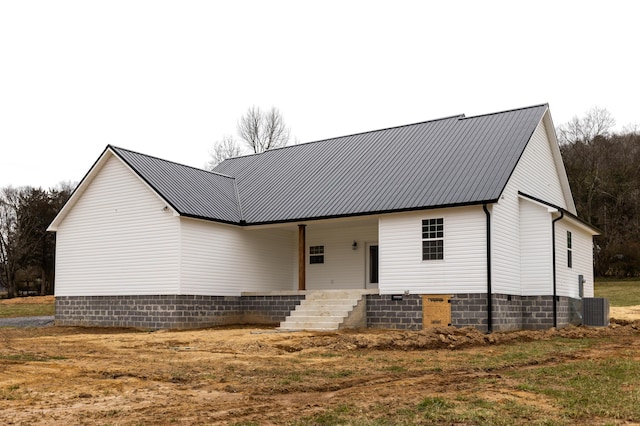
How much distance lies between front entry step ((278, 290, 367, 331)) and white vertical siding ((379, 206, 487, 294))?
3.31 feet

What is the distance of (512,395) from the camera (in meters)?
9.00

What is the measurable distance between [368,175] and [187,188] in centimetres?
633

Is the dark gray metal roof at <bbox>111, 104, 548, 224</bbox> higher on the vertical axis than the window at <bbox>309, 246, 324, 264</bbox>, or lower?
higher

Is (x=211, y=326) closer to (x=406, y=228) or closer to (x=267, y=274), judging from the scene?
(x=267, y=274)

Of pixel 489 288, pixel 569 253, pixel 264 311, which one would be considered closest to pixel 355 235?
pixel 264 311

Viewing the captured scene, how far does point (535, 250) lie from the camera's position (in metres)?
21.5

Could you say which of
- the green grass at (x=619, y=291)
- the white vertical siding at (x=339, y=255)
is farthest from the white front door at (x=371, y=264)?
the green grass at (x=619, y=291)

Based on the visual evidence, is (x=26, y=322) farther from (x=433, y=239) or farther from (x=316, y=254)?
(x=433, y=239)

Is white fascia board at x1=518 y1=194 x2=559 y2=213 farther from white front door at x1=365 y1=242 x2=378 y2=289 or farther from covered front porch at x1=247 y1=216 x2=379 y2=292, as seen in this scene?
white front door at x1=365 y1=242 x2=378 y2=289

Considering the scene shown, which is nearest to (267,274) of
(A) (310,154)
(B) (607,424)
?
(A) (310,154)

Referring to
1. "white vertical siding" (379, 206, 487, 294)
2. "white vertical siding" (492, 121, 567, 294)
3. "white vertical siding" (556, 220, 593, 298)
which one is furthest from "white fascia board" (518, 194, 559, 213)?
"white vertical siding" (379, 206, 487, 294)

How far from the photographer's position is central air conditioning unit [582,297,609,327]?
903 inches

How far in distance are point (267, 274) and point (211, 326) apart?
346 centimetres

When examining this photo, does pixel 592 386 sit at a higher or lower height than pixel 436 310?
lower
